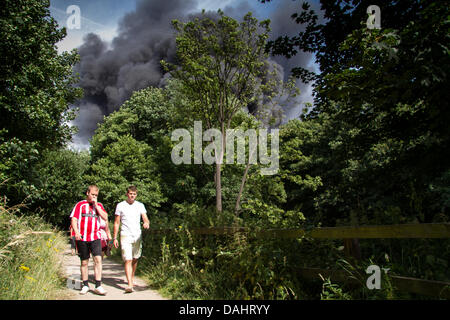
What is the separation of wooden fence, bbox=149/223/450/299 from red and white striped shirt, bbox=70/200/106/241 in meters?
2.70

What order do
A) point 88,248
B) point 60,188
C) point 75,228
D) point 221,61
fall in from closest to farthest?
1. point 75,228
2. point 88,248
3. point 221,61
4. point 60,188

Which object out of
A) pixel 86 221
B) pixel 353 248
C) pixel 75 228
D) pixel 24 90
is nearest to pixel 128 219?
pixel 86 221

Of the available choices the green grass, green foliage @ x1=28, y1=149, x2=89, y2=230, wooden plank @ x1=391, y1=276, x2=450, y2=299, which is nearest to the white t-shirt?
the green grass

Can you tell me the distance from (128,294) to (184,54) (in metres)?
14.4

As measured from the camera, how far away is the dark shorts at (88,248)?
17.5 ft

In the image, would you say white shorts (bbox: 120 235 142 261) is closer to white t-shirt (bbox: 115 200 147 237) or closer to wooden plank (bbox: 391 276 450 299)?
white t-shirt (bbox: 115 200 147 237)

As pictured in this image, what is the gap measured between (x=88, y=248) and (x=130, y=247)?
27.6 inches

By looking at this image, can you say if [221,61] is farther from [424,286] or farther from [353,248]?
[424,286]

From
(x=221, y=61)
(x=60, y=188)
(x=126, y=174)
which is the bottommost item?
(x=60, y=188)

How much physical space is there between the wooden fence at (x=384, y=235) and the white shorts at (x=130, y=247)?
2.33 meters

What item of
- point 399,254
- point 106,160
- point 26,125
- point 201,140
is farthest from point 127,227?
point 106,160

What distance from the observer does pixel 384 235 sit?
2910 millimetres

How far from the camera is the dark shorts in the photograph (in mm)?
5332

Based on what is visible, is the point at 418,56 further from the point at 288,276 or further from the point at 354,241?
the point at 288,276
